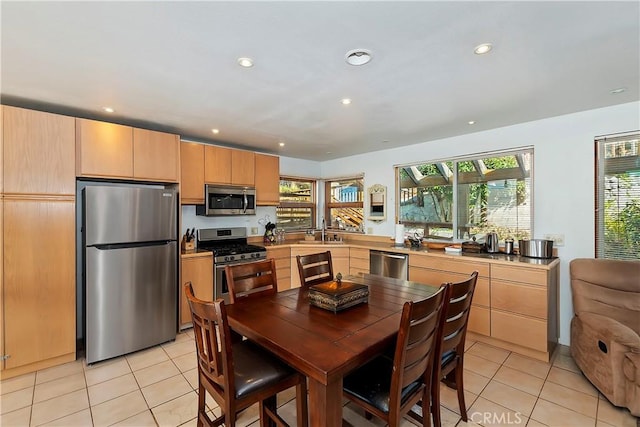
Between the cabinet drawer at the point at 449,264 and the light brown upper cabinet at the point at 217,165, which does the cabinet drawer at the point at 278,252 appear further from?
the cabinet drawer at the point at 449,264

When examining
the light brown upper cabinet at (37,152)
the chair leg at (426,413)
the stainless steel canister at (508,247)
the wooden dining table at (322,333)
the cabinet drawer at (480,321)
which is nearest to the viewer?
the wooden dining table at (322,333)

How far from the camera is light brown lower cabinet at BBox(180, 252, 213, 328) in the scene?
3.34 metres

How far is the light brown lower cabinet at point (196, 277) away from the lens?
3.34m

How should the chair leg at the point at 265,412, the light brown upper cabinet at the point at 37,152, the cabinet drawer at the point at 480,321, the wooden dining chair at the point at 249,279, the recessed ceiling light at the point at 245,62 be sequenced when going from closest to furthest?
the chair leg at the point at 265,412
the recessed ceiling light at the point at 245,62
the wooden dining chair at the point at 249,279
the light brown upper cabinet at the point at 37,152
the cabinet drawer at the point at 480,321

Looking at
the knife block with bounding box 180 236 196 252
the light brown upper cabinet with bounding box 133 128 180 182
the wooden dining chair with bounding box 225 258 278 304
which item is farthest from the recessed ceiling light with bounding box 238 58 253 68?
the knife block with bounding box 180 236 196 252

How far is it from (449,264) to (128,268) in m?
3.39

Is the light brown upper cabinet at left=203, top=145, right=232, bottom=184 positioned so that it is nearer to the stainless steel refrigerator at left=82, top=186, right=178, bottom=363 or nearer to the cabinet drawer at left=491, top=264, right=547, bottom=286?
the stainless steel refrigerator at left=82, top=186, right=178, bottom=363

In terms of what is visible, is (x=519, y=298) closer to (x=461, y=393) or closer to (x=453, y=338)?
(x=461, y=393)

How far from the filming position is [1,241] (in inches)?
92.4

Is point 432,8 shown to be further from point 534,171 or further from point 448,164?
point 448,164

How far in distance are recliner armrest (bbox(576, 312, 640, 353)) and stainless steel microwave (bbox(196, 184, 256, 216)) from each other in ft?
12.5

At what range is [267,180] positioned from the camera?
14.5 feet

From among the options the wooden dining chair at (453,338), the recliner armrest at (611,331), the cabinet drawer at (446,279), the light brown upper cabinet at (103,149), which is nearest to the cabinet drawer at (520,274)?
the cabinet drawer at (446,279)

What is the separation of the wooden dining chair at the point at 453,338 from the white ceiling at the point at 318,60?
141 centimetres
